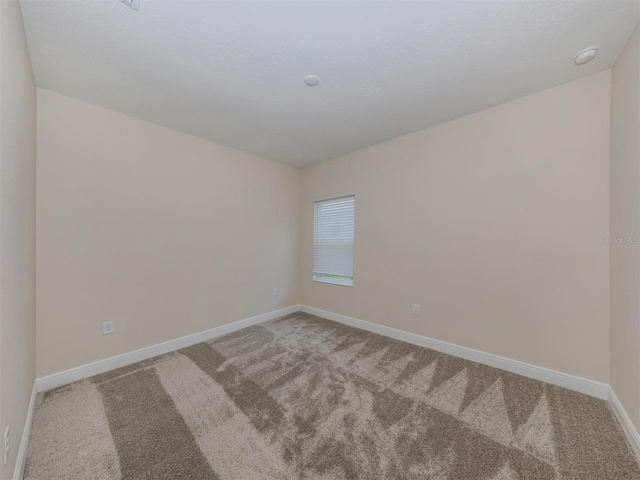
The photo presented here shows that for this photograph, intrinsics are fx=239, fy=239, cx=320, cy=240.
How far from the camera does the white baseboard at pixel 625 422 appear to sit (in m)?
1.38

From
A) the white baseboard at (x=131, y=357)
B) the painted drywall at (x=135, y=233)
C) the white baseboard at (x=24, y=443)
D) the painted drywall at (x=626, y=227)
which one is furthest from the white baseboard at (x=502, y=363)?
the white baseboard at (x=24, y=443)

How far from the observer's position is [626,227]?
5.17ft

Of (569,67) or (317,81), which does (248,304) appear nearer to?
(317,81)

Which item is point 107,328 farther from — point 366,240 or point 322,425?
point 366,240

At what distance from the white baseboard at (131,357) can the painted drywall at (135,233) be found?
7 cm

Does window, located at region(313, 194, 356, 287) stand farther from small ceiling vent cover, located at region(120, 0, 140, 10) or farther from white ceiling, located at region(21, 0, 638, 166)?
small ceiling vent cover, located at region(120, 0, 140, 10)

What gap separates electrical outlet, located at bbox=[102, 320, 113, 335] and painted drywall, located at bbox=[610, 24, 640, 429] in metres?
3.94

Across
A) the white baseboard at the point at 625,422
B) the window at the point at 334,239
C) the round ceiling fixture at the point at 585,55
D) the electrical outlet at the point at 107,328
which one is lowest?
the white baseboard at the point at 625,422

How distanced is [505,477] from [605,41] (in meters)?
2.68

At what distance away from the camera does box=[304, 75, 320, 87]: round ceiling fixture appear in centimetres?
184

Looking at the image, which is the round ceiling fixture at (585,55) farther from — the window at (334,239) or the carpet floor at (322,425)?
the carpet floor at (322,425)

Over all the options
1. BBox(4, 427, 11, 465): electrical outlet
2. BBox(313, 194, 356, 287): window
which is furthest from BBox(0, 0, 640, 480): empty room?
BBox(313, 194, 356, 287): window

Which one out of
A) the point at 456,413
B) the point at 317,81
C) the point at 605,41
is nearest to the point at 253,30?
the point at 317,81

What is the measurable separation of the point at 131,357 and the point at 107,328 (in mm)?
375
